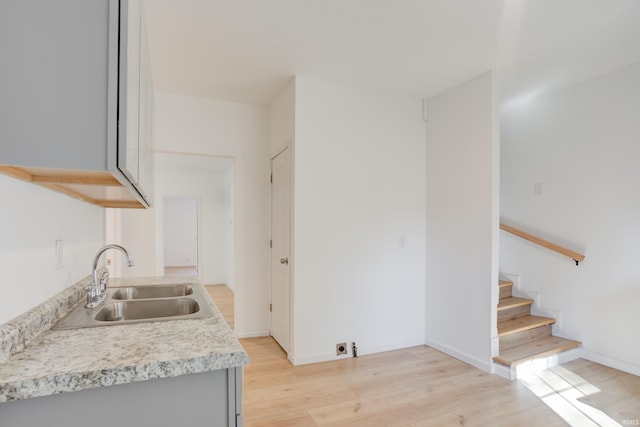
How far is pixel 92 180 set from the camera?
3.70 feet

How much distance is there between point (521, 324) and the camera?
3.41 meters

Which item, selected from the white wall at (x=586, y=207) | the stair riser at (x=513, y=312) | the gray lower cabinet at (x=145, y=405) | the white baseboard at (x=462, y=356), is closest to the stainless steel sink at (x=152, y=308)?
the gray lower cabinet at (x=145, y=405)

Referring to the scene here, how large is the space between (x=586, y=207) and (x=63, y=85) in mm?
4056

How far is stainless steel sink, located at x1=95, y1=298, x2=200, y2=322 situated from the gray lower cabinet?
0.72 meters

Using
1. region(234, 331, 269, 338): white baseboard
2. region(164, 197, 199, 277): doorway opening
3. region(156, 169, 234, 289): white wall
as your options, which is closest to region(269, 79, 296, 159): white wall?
region(234, 331, 269, 338): white baseboard

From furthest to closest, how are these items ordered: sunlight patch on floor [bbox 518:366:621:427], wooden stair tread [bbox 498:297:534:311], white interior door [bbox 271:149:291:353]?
wooden stair tread [bbox 498:297:534:311] → white interior door [bbox 271:149:291:353] → sunlight patch on floor [bbox 518:366:621:427]

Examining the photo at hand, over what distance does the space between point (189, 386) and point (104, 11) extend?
3.32 ft

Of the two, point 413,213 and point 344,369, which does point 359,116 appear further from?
point 344,369

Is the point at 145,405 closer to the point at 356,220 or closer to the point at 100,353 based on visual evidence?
the point at 100,353

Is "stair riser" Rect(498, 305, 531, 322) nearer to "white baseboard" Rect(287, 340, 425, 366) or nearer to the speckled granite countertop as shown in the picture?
"white baseboard" Rect(287, 340, 425, 366)

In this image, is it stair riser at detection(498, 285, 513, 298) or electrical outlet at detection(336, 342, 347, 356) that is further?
stair riser at detection(498, 285, 513, 298)

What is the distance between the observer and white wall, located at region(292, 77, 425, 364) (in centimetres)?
318

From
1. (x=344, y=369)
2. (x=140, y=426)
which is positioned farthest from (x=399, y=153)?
(x=140, y=426)

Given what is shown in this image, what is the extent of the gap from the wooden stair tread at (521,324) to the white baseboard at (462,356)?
33cm
